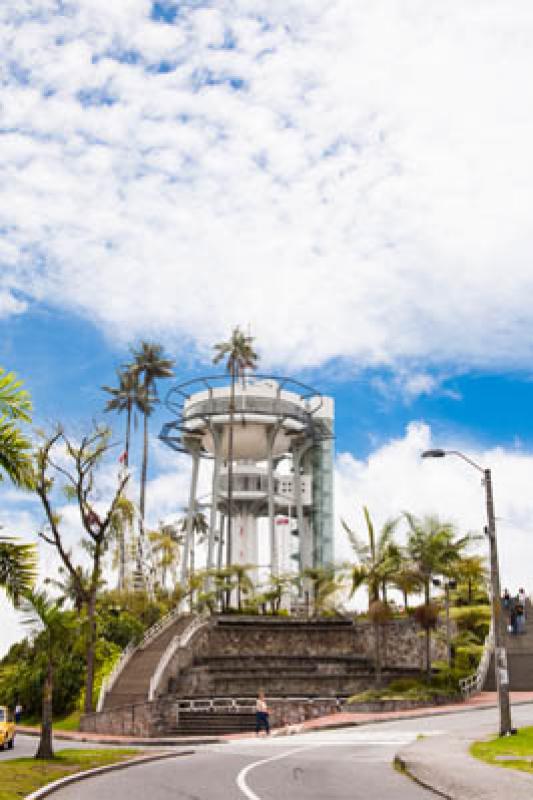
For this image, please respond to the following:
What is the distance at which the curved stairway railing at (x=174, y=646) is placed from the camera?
37.6m

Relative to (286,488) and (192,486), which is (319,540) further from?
(192,486)

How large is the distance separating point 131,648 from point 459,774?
105ft

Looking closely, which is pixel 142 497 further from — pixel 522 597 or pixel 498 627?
pixel 498 627

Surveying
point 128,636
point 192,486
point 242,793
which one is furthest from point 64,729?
point 192,486

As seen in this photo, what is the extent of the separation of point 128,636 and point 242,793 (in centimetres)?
3480

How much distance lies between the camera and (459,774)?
1428 cm

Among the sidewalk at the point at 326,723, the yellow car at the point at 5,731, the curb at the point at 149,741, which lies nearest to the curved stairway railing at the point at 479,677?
the sidewalk at the point at 326,723

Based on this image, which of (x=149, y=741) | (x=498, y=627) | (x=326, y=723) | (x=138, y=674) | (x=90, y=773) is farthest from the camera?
(x=138, y=674)

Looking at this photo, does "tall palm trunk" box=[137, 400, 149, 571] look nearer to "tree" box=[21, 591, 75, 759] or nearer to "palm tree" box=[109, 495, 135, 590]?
"palm tree" box=[109, 495, 135, 590]

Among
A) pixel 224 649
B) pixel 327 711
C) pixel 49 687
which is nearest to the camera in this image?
pixel 49 687

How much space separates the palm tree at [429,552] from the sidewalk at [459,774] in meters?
17.6

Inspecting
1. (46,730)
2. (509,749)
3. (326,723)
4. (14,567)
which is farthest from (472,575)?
(14,567)

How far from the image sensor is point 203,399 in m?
69.4

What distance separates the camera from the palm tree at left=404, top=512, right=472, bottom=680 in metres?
37.8
